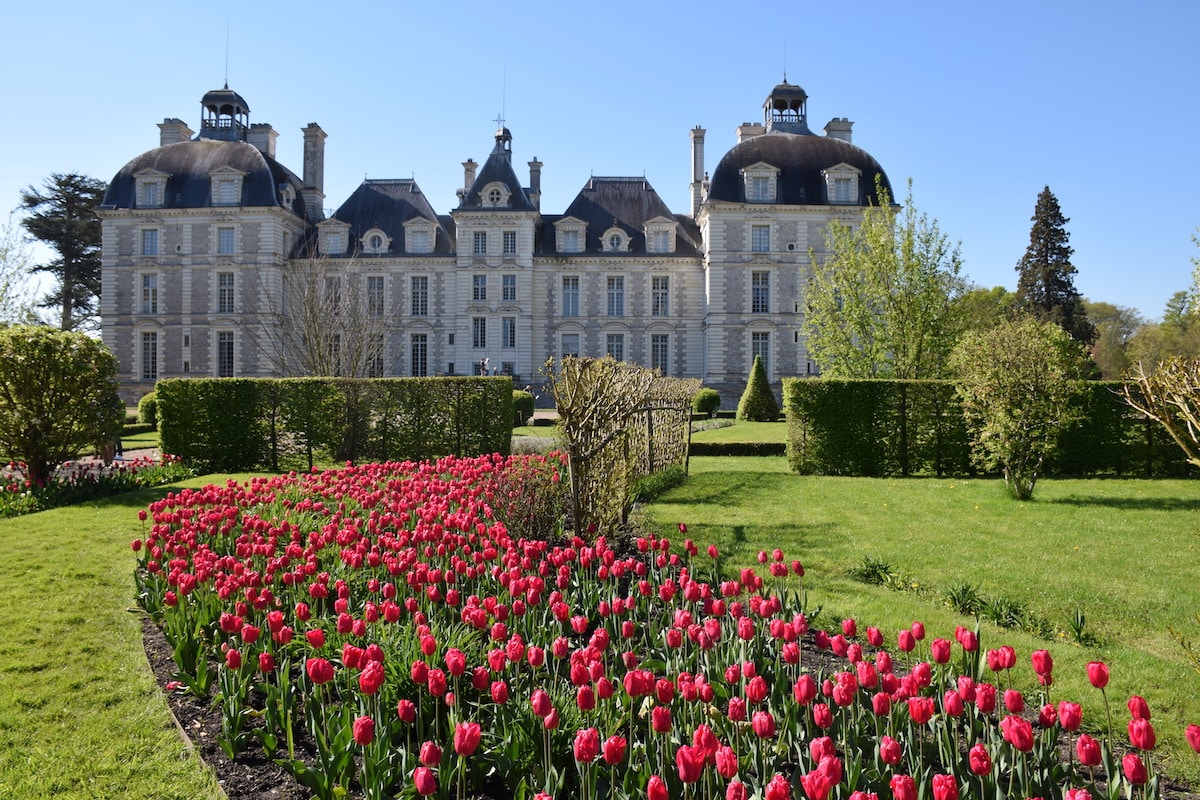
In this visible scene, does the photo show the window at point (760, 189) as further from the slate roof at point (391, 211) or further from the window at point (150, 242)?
the window at point (150, 242)

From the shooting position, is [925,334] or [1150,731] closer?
[1150,731]

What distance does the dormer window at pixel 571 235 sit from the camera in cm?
3466

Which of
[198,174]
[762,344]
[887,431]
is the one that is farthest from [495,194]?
[887,431]

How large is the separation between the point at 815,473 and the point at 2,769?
10.9 meters

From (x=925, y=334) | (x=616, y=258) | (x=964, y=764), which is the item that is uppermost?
(x=616, y=258)

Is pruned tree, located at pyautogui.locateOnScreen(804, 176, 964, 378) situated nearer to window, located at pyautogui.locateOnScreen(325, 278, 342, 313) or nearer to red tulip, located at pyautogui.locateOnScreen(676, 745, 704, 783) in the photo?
window, located at pyautogui.locateOnScreen(325, 278, 342, 313)

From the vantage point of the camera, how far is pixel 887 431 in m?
12.2

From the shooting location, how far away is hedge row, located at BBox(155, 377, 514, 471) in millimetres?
12562

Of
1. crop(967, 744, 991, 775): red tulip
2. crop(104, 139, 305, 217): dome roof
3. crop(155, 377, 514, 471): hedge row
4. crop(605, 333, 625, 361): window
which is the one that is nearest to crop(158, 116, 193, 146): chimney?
crop(104, 139, 305, 217): dome roof

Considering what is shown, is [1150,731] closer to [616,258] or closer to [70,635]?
[70,635]

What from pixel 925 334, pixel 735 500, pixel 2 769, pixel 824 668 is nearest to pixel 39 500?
pixel 2 769

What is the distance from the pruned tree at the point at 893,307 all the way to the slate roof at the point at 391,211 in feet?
67.2

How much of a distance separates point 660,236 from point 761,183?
16.1 feet

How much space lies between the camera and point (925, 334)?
18.4m
